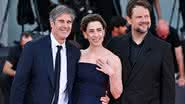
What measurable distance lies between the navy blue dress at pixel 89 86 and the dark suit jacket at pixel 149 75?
7.4 inches

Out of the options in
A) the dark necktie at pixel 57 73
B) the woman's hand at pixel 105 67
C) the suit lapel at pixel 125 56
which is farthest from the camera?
the suit lapel at pixel 125 56

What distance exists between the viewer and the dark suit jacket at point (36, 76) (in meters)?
5.18

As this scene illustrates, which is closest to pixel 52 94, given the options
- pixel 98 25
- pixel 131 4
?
pixel 98 25

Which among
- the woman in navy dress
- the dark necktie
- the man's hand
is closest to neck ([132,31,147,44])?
the woman in navy dress

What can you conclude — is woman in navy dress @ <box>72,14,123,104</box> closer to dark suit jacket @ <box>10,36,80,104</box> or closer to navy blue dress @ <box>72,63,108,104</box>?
navy blue dress @ <box>72,63,108,104</box>

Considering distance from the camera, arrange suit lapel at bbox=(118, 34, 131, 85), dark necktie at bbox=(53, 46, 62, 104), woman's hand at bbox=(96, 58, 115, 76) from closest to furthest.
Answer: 1. dark necktie at bbox=(53, 46, 62, 104)
2. woman's hand at bbox=(96, 58, 115, 76)
3. suit lapel at bbox=(118, 34, 131, 85)

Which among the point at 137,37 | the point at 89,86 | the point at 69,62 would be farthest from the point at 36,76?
the point at 137,37

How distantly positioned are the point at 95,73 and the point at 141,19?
585 millimetres

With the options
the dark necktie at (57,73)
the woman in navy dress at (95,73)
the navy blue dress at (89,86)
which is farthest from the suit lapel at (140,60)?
the dark necktie at (57,73)

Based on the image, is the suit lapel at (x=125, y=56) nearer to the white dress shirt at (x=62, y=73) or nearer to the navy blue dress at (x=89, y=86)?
the navy blue dress at (x=89, y=86)

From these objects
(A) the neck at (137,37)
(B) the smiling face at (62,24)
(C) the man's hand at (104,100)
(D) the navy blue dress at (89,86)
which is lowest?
(C) the man's hand at (104,100)

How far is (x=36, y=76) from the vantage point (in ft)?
17.1

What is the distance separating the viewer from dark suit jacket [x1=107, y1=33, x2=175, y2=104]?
537 cm

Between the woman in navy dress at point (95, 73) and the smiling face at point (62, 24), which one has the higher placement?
the smiling face at point (62, 24)
